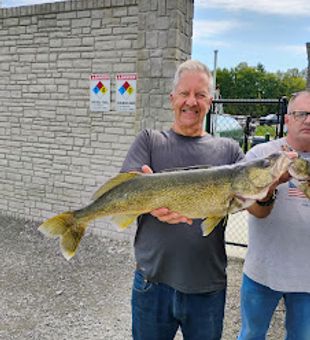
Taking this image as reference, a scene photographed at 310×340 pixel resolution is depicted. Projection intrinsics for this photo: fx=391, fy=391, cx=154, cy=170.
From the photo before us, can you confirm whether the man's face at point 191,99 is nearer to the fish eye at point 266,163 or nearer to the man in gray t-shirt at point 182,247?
the man in gray t-shirt at point 182,247

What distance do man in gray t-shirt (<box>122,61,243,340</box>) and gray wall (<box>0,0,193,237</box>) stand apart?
378cm

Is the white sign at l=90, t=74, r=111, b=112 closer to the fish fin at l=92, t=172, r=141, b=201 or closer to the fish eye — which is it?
the fish fin at l=92, t=172, r=141, b=201

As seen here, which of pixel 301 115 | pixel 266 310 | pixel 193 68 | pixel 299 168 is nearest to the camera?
pixel 299 168

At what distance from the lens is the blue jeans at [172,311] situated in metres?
2.16

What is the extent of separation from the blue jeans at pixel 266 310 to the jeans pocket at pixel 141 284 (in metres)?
0.75

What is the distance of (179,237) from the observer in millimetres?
2111


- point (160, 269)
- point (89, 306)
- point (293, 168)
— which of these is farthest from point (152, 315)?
point (89, 306)

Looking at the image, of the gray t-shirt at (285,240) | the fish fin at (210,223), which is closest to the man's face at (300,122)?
the gray t-shirt at (285,240)

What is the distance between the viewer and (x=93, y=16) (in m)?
6.40

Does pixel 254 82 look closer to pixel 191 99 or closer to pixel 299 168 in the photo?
pixel 191 99

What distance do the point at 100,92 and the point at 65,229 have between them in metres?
4.67

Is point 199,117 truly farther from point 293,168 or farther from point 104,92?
point 104,92

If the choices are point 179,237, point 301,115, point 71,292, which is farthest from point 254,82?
point 179,237

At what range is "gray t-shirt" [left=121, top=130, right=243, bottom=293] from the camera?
6.91ft
